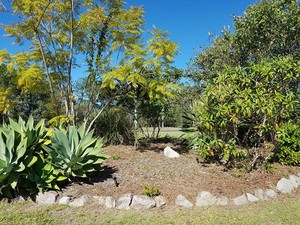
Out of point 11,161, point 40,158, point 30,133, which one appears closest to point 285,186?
point 40,158

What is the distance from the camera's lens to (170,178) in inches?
234

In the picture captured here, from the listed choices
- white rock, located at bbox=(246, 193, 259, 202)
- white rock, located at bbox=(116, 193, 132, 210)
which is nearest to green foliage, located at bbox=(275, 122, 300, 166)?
white rock, located at bbox=(246, 193, 259, 202)

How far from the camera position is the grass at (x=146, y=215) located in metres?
4.35

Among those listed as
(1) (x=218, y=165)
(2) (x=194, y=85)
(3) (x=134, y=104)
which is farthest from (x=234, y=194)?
(2) (x=194, y=85)

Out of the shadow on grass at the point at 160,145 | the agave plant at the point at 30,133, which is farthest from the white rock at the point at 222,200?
the agave plant at the point at 30,133

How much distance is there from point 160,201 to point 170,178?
0.97 meters

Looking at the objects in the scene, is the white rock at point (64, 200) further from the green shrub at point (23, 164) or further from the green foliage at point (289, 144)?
the green foliage at point (289, 144)

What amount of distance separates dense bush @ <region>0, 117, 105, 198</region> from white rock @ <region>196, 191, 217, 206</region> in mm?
2068

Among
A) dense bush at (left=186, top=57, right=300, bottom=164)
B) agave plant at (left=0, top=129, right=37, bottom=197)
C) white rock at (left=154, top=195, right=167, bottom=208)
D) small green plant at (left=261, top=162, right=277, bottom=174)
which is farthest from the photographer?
small green plant at (left=261, top=162, right=277, bottom=174)

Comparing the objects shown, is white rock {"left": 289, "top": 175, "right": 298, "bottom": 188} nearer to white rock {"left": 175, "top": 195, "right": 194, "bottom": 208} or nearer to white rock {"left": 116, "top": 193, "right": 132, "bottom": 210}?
white rock {"left": 175, "top": 195, "right": 194, "bottom": 208}

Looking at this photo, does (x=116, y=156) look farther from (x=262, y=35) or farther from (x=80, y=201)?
(x=262, y=35)

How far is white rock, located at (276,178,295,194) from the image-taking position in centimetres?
590

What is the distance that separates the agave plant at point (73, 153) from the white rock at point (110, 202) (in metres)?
0.71

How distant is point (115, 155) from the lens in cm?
737
